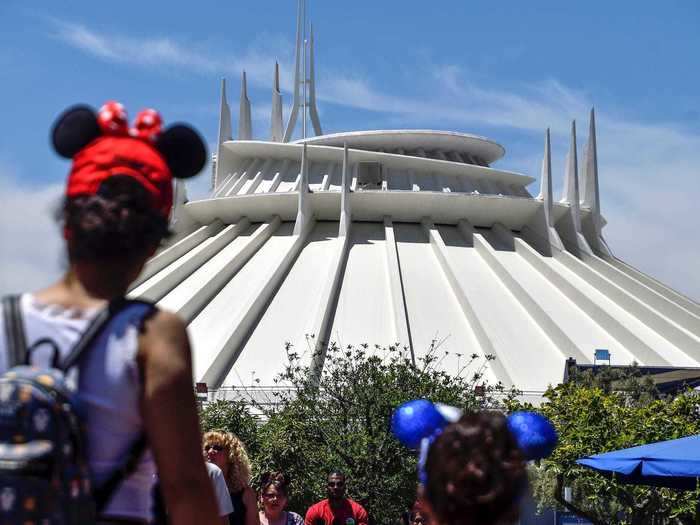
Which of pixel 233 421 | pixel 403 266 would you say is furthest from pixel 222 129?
pixel 233 421

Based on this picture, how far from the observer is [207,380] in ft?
93.3

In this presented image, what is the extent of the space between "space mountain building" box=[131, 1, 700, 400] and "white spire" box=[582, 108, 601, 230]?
0.24 ft

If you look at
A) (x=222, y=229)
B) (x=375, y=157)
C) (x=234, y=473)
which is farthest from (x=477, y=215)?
(x=234, y=473)

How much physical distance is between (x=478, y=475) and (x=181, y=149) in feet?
3.88

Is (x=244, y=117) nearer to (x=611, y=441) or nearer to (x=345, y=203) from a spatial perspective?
(x=345, y=203)

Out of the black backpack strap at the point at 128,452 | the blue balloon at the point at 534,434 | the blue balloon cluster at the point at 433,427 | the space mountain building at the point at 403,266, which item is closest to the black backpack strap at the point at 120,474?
the black backpack strap at the point at 128,452

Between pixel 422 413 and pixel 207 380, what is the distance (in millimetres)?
24235

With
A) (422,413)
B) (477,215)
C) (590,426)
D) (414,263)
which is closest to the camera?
(422,413)

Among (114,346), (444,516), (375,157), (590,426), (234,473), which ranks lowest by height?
(590,426)

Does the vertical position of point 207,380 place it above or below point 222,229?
below

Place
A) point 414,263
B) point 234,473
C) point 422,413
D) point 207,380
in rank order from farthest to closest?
point 414,263, point 207,380, point 234,473, point 422,413

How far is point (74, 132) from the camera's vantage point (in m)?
2.84

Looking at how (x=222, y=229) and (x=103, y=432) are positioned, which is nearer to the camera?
(x=103, y=432)

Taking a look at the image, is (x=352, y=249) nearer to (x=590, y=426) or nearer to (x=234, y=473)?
(x=590, y=426)
